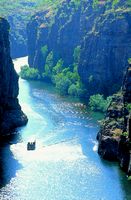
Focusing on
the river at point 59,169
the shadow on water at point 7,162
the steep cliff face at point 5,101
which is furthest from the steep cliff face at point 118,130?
the steep cliff face at point 5,101

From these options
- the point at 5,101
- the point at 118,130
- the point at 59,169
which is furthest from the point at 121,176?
the point at 5,101

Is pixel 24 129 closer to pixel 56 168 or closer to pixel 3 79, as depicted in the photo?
pixel 3 79

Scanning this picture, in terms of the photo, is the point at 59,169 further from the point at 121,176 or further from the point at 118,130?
the point at 118,130

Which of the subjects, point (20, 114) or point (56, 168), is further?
point (20, 114)

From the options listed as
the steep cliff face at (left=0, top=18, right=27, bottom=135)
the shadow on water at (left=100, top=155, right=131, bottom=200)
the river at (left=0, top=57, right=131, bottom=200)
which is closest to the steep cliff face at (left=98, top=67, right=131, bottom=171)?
the shadow on water at (left=100, top=155, right=131, bottom=200)

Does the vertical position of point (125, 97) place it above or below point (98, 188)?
above

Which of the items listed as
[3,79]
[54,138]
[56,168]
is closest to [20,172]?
[56,168]

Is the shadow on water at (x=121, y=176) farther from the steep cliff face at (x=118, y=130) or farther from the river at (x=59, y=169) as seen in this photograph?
the steep cliff face at (x=118, y=130)

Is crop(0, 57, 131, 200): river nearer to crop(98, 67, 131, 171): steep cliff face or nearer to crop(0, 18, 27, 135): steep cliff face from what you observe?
crop(98, 67, 131, 171): steep cliff face
